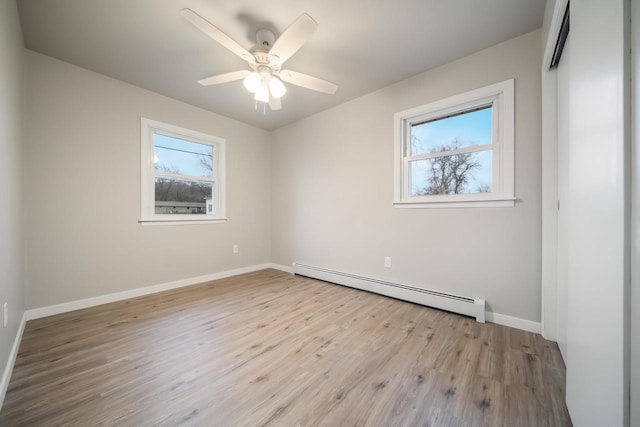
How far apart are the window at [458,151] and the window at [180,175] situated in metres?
2.62

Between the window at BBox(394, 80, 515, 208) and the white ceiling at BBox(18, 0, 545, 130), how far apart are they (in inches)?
17.9

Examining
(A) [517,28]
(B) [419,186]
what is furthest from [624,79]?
(B) [419,186]

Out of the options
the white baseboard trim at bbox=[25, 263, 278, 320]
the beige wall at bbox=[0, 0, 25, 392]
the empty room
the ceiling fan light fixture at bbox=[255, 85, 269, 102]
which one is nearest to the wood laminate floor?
the empty room

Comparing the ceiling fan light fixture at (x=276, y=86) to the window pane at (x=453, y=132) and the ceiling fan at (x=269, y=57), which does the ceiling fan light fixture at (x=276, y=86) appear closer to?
the ceiling fan at (x=269, y=57)

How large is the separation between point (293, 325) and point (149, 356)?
1028mm

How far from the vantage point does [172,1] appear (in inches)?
66.8

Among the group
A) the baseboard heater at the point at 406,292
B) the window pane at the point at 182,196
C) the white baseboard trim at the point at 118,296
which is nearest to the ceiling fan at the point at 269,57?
the window pane at the point at 182,196

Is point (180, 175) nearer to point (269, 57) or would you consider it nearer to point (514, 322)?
point (269, 57)

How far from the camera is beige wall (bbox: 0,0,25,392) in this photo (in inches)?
54.2

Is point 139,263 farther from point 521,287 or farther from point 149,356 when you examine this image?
point 521,287

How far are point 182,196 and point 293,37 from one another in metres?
2.62

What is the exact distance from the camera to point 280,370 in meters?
1.48

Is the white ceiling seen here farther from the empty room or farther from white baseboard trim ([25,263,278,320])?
white baseboard trim ([25,263,278,320])

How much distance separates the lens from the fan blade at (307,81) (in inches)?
79.4
